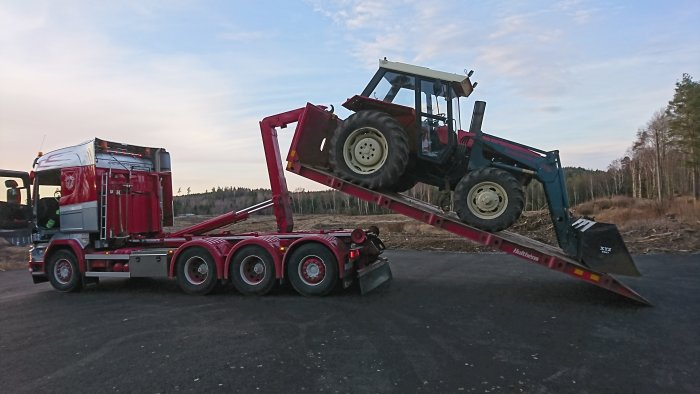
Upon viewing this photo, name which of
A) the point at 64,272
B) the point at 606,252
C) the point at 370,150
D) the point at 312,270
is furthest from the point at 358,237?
the point at 64,272

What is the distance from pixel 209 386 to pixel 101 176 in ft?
23.8

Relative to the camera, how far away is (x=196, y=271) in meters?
10.0

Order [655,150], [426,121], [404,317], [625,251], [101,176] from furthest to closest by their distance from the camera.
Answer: [655,150] → [101,176] → [426,121] → [625,251] → [404,317]

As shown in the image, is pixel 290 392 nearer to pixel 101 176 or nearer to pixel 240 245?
pixel 240 245

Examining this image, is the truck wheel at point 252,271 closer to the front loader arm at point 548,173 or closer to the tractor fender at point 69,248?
the tractor fender at point 69,248

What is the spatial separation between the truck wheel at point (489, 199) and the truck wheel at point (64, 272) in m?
8.19

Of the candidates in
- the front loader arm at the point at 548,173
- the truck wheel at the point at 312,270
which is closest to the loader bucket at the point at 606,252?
the front loader arm at the point at 548,173

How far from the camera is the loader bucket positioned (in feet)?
26.0

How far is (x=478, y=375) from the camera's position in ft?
16.4

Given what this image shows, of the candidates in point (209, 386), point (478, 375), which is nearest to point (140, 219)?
point (209, 386)

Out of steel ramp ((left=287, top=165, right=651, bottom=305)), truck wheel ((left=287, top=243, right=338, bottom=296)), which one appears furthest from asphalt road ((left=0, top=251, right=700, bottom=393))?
steel ramp ((left=287, top=165, right=651, bottom=305))

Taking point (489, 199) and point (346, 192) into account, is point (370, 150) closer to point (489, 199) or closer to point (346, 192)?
point (346, 192)

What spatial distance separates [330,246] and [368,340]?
288 centimetres

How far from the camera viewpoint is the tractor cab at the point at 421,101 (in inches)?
364
